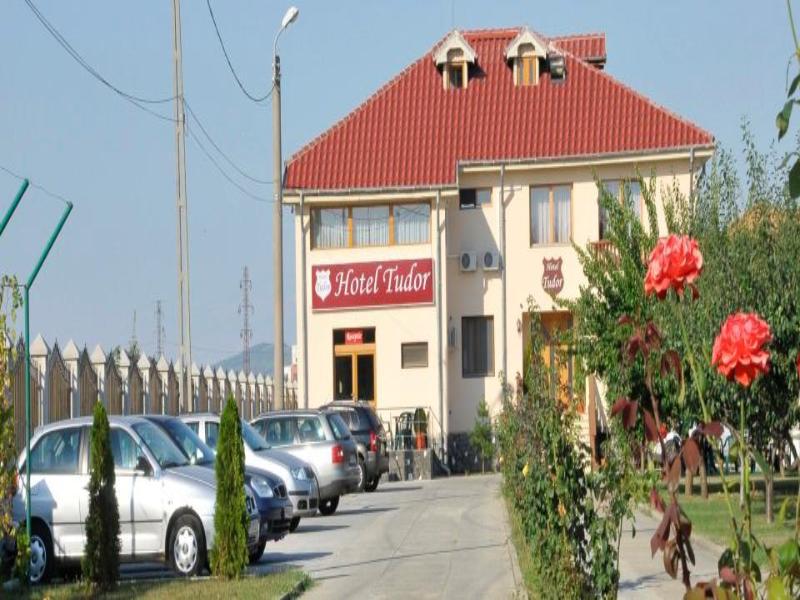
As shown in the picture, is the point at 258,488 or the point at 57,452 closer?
the point at 57,452

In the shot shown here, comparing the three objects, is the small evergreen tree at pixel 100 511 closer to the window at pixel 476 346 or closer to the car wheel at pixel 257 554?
the car wheel at pixel 257 554

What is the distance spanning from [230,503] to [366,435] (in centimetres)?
2041

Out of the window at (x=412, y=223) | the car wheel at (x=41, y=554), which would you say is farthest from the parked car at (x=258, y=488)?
the window at (x=412, y=223)

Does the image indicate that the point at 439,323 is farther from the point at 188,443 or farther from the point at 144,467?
the point at 144,467

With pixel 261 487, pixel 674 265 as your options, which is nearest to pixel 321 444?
pixel 261 487

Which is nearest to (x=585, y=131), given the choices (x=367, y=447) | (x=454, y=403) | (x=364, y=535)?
(x=454, y=403)

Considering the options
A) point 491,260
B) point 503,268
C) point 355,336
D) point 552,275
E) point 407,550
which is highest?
point 491,260

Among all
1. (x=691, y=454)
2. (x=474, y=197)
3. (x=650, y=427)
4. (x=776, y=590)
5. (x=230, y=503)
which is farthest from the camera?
(x=474, y=197)

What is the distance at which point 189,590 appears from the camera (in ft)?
53.5

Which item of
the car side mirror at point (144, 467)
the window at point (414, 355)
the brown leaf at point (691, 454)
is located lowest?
the car side mirror at point (144, 467)

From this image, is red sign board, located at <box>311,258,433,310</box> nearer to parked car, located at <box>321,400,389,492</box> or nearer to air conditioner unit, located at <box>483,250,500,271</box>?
air conditioner unit, located at <box>483,250,500,271</box>

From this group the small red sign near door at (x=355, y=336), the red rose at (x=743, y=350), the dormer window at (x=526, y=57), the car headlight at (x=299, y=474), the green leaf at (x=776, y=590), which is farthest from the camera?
the dormer window at (x=526, y=57)

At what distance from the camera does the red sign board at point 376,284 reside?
1861 inches

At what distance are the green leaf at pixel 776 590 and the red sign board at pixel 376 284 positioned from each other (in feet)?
136
